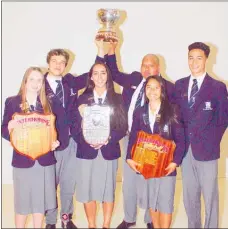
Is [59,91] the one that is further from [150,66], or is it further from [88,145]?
[150,66]

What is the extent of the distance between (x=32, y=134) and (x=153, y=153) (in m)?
1.03

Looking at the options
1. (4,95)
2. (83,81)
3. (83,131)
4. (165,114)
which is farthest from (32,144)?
(4,95)

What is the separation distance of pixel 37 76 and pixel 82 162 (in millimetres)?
853

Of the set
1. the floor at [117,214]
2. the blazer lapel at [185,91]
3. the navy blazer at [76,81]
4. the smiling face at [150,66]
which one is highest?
the smiling face at [150,66]

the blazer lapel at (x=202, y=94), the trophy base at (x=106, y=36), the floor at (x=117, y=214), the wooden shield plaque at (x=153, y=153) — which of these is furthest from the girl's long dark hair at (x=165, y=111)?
the floor at (x=117, y=214)

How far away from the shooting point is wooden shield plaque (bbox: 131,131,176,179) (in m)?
2.85

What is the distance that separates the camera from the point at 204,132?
2.99 metres

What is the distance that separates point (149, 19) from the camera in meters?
5.15

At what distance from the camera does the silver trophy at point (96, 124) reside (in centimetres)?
300

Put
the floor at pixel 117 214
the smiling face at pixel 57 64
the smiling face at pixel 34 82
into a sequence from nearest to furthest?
the smiling face at pixel 34 82
the smiling face at pixel 57 64
the floor at pixel 117 214

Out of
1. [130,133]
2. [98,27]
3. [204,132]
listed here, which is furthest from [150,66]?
[98,27]

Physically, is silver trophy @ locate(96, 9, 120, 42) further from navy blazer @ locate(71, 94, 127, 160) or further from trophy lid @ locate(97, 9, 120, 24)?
navy blazer @ locate(71, 94, 127, 160)

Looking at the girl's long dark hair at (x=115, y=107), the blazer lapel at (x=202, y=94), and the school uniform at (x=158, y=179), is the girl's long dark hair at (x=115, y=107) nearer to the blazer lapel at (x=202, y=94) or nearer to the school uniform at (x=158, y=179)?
the school uniform at (x=158, y=179)

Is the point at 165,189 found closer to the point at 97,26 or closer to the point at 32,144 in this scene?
the point at 32,144
